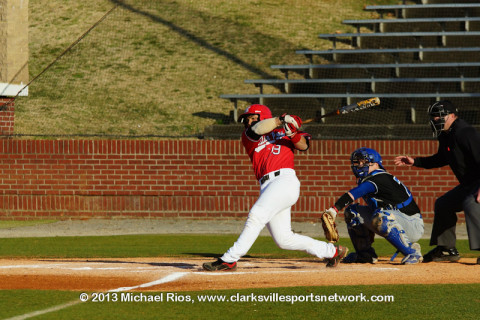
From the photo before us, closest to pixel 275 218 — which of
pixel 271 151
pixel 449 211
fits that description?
pixel 271 151

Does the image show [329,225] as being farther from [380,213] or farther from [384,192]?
[384,192]

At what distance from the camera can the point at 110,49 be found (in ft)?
73.7

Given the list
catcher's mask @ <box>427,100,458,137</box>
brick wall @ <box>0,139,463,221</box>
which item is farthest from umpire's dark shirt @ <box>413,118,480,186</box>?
brick wall @ <box>0,139,463,221</box>

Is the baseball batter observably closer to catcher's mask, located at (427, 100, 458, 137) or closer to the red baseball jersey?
the red baseball jersey

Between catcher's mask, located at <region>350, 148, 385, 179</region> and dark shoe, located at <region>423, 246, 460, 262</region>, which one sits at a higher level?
catcher's mask, located at <region>350, 148, 385, 179</region>

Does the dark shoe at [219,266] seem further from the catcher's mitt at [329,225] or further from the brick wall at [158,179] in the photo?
the brick wall at [158,179]

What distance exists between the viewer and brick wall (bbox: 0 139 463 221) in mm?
15703

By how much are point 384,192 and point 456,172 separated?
0.93 m

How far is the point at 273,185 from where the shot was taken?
26.3 ft

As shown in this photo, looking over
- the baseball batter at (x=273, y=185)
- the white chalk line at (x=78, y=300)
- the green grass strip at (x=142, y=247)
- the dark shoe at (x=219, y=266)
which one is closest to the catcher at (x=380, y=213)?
the baseball batter at (x=273, y=185)

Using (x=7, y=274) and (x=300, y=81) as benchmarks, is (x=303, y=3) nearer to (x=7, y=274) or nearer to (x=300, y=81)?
(x=300, y=81)

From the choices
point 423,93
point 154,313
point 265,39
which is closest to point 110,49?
point 265,39

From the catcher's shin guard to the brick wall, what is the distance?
679cm

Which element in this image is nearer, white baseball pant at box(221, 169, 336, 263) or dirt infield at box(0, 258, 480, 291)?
dirt infield at box(0, 258, 480, 291)
